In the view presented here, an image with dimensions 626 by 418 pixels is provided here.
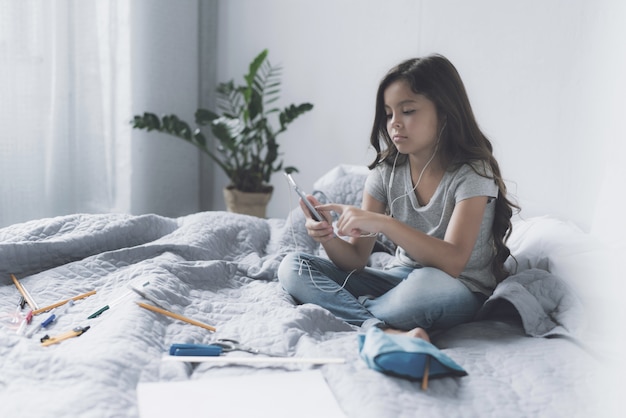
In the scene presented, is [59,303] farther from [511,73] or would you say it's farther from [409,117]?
[511,73]

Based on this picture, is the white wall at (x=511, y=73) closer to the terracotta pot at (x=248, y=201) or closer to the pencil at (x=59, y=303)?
the terracotta pot at (x=248, y=201)

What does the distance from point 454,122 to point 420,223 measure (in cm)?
23

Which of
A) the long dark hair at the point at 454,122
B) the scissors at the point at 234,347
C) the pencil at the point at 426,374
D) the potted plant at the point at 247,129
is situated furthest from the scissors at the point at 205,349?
the potted plant at the point at 247,129

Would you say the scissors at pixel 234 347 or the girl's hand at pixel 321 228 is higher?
the girl's hand at pixel 321 228

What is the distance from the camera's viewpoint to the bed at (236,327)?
2.78 feet

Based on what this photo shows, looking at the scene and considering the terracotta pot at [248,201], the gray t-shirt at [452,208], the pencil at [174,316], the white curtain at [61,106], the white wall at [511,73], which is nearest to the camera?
the pencil at [174,316]

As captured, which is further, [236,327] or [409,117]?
[409,117]

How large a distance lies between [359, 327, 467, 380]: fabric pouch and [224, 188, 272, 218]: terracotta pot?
1.81 m

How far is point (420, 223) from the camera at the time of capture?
136 centimetres

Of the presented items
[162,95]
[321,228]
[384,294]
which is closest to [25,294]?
[321,228]

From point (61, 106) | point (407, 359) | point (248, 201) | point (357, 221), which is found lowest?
point (248, 201)

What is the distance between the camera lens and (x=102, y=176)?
2.64m

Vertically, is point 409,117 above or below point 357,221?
above

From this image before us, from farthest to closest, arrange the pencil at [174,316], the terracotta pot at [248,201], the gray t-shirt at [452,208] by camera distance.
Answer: the terracotta pot at [248,201], the gray t-shirt at [452,208], the pencil at [174,316]
